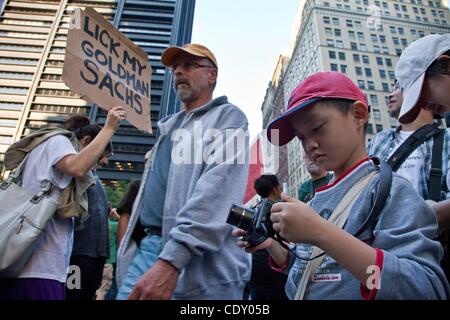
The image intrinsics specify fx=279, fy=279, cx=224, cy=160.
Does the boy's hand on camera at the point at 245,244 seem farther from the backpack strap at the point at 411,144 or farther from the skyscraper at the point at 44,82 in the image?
the skyscraper at the point at 44,82

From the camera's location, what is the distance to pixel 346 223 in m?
0.91

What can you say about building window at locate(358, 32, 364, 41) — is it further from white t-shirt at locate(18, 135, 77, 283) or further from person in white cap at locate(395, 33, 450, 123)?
white t-shirt at locate(18, 135, 77, 283)

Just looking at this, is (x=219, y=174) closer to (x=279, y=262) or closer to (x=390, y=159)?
(x=279, y=262)

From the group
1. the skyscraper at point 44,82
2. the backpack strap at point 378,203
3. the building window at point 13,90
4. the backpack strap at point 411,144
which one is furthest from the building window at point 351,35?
the building window at point 13,90

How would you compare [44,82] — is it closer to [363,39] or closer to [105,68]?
[363,39]

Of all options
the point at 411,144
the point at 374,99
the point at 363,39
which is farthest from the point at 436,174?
the point at 363,39

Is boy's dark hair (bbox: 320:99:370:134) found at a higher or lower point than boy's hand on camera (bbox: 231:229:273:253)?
higher

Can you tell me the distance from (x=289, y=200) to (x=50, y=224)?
1.47 metres

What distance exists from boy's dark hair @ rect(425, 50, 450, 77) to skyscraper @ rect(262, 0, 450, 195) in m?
40.7

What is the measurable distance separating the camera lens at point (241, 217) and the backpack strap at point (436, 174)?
975 mm

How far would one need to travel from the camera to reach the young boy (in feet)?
2.33

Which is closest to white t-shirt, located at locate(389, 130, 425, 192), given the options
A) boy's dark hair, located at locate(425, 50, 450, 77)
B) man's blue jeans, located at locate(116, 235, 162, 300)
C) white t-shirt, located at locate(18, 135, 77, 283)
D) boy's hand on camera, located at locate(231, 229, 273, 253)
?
boy's dark hair, located at locate(425, 50, 450, 77)

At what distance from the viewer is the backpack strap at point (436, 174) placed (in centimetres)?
134
